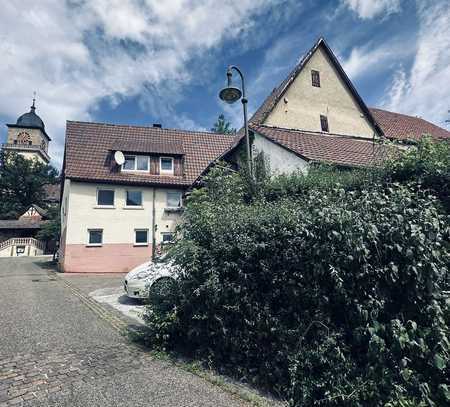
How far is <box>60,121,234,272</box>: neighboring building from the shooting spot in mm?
18672

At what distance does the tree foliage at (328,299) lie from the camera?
126 inches

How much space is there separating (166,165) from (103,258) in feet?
25.9

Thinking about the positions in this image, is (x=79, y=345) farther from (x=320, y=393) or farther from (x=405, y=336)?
(x=405, y=336)

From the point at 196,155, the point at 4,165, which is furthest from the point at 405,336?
the point at 4,165

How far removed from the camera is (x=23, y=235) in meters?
44.2

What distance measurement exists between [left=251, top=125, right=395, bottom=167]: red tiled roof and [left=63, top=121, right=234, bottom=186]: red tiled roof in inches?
372

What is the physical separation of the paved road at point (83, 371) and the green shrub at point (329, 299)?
2.55ft

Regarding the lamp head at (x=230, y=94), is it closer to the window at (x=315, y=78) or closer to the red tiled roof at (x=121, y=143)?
the window at (x=315, y=78)

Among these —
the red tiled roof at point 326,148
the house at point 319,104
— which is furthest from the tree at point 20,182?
the red tiled roof at point 326,148

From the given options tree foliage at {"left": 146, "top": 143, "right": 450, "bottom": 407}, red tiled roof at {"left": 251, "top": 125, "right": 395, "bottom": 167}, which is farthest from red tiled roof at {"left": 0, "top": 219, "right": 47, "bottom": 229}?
tree foliage at {"left": 146, "top": 143, "right": 450, "bottom": 407}

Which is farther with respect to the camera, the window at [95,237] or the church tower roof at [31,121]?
the church tower roof at [31,121]

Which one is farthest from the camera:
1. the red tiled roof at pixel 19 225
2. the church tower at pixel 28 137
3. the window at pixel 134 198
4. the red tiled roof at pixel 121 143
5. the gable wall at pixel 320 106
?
the church tower at pixel 28 137

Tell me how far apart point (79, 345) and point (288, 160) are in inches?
358

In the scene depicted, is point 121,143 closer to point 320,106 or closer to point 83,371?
point 320,106
